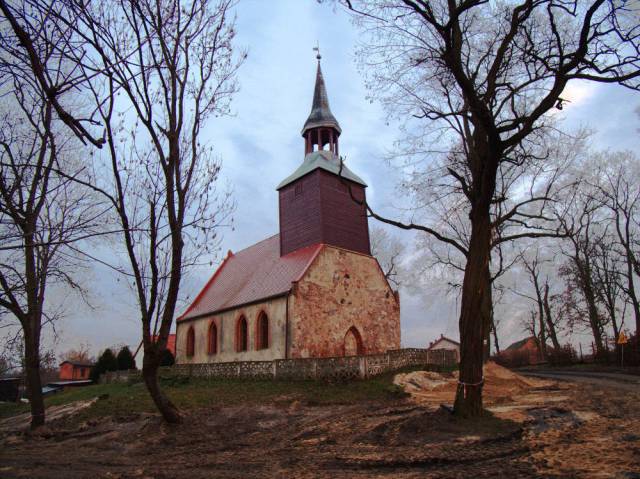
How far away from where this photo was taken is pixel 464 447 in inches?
257

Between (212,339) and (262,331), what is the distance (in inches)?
207

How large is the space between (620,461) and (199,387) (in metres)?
15.9

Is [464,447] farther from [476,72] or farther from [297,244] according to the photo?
[297,244]

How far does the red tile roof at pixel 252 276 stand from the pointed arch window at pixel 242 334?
36.8 inches

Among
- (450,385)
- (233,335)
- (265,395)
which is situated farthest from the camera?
(233,335)

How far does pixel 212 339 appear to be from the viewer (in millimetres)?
25734

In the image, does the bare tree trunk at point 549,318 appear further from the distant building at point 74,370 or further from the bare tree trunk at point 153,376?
the distant building at point 74,370

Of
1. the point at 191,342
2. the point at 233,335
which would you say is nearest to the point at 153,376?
the point at 233,335

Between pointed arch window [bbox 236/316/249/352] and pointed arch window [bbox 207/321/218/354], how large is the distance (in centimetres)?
239

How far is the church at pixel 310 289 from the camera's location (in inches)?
814

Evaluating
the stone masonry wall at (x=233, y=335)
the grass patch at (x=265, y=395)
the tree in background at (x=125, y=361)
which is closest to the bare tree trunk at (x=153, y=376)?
the grass patch at (x=265, y=395)

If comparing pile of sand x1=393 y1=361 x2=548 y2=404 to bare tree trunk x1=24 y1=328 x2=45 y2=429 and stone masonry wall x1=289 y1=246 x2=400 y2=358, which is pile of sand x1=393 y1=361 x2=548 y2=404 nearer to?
stone masonry wall x1=289 y1=246 x2=400 y2=358

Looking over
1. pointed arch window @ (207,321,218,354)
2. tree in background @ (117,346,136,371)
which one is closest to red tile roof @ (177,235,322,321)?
pointed arch window @ (207,321,218,354)

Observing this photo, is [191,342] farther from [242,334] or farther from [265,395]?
[265,395]
